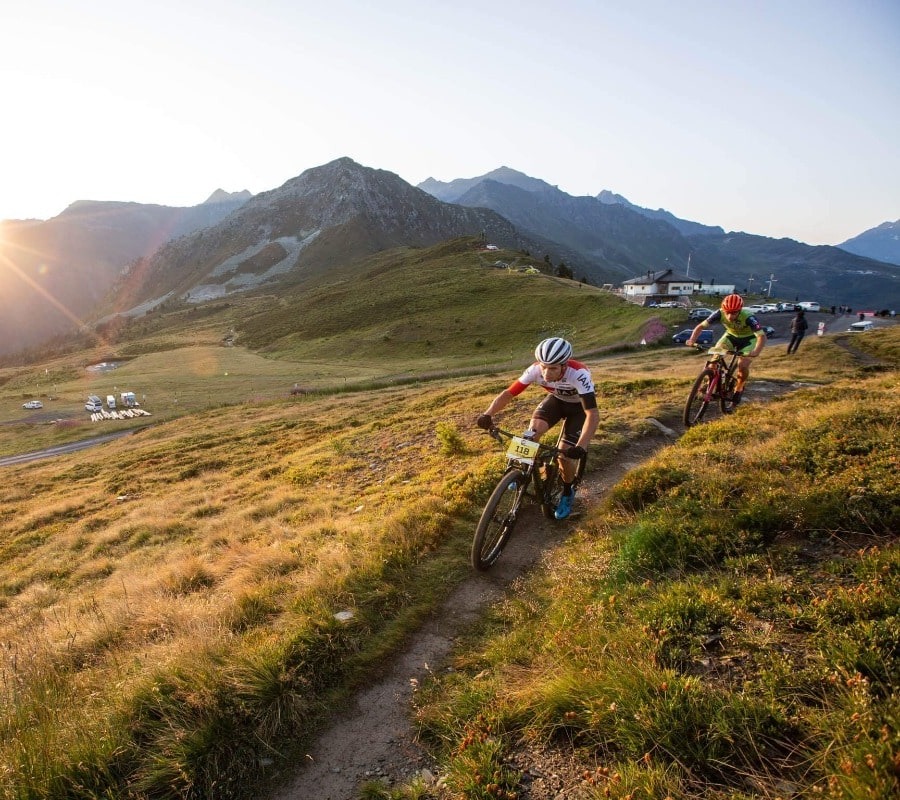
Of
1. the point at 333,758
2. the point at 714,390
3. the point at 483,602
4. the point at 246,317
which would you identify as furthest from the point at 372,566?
the point at 246,317

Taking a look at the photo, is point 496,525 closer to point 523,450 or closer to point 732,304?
point 523,450

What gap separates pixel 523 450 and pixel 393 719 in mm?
3971

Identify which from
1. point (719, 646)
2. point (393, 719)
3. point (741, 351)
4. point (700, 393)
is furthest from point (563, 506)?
point (741, 351)

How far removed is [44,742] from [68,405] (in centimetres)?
7005

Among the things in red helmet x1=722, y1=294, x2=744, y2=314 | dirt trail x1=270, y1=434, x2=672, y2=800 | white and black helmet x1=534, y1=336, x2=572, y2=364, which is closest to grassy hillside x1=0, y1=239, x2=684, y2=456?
red helmet x1=722, y1=294, x2=744, y2=314

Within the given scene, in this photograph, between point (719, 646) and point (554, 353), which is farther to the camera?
point (554, 353)

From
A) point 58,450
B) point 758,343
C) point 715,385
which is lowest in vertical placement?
point 58,450

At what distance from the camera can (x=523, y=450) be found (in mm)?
7348

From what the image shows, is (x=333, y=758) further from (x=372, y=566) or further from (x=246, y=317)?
(x=246, y=317)

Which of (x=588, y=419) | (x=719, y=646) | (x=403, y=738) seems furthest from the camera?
(x=588, y=419)

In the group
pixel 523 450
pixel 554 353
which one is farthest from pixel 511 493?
pixel 554 353

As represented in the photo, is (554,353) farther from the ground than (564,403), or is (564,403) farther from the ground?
(554,353)

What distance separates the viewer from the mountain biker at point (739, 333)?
1243cm

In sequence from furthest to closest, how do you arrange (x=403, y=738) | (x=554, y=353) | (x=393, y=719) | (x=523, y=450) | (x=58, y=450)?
(x=58, y=450), (x=554, y=353), (x=523, y=450), (x=393, y=719), (x=403, y=738)
